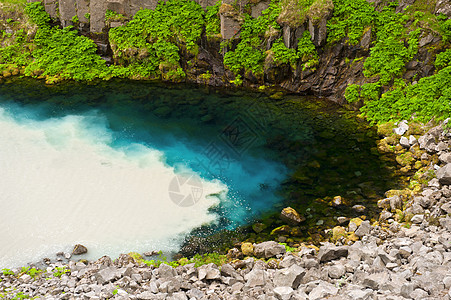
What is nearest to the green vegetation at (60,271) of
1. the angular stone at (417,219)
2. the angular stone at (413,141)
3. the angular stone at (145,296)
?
the angular stone at (145,296)

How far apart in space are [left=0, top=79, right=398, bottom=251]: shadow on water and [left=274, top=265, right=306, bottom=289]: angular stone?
10.2 ft

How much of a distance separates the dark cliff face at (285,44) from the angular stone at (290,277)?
14.0 metres

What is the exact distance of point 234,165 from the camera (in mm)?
16453

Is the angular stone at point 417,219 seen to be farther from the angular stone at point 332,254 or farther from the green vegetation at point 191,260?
the green vegetation at point 191,260

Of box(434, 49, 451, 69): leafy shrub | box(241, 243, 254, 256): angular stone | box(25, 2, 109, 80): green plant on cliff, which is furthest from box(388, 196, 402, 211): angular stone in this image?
box(25, 2, 109, 80): green plant on cliff

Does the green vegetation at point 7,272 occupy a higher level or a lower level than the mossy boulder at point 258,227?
lower

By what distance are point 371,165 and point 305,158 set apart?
260 centimetres

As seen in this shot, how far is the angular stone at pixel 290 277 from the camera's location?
8.73 m

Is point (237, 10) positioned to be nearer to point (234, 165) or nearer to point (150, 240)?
point (234, 165)

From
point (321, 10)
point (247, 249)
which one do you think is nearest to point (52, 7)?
point (321, 10)

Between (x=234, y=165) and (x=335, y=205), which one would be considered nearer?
(x=335, y=205)

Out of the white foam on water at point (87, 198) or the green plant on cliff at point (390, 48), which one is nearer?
the white foam on water at point (87, 198)

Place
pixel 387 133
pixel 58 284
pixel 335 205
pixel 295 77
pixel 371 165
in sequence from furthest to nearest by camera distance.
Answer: pixel 295 77
pixel 387 133
pixel 371 165
pixel 335 205
pixel 58 284

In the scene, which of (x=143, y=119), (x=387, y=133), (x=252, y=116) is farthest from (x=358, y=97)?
(x=143, y=119)
